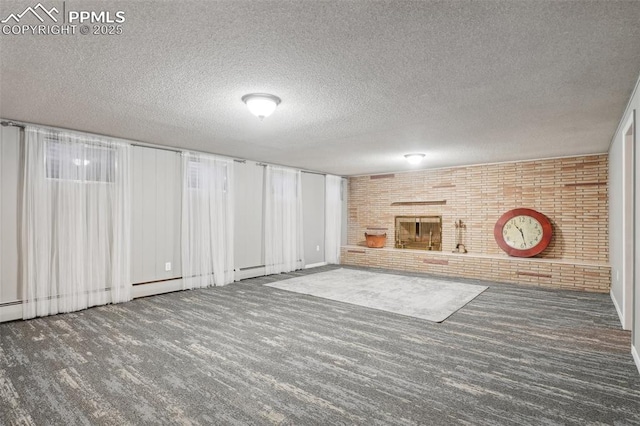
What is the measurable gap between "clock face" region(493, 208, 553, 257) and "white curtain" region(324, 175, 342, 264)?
3.81m

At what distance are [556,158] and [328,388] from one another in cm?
653

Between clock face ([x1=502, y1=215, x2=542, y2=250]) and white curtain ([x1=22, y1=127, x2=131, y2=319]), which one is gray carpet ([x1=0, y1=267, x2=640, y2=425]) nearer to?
white curtain ([x1=22, y1=127, x2=131, y2=319])

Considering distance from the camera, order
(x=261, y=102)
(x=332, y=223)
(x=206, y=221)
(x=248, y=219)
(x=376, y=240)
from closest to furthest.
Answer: (x=261, y=102) → (x=206, y=221) → (x=248, y=219) → (x=376, y=240) → (x=332, y=223)

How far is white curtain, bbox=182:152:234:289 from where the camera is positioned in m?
5.75

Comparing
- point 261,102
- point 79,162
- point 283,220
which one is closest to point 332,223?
point 283,220

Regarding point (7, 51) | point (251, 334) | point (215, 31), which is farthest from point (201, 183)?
point (215, 31)

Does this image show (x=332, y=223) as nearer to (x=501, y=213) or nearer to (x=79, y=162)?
(x=501, y=213)

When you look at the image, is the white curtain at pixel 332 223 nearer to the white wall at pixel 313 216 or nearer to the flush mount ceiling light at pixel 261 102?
the white wall at pixel 313 216

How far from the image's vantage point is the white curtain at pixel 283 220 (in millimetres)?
7230

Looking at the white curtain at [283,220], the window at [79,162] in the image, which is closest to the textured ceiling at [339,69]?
the window at [79,162]

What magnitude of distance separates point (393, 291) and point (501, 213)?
10.9 feet

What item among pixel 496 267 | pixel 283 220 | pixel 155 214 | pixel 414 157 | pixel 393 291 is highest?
pixel 414 157

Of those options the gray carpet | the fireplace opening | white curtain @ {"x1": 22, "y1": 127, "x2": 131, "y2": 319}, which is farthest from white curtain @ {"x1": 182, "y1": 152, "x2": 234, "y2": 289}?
the fireplace opening

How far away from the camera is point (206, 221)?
5.99 metres
